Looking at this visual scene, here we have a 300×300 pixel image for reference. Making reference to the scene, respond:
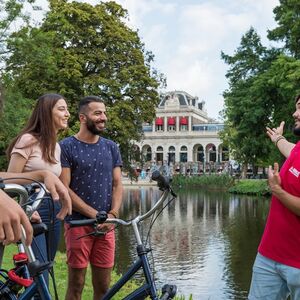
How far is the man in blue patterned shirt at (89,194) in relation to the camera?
400cm

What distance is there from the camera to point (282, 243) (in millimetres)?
3271

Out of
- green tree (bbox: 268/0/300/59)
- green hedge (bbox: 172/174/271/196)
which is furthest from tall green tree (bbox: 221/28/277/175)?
green hedge (bbox: 172/174/271/196)

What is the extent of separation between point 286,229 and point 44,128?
1831 mm

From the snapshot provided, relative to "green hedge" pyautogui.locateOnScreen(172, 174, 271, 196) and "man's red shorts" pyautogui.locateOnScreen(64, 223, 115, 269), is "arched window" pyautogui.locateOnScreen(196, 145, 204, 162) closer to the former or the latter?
"green hedge" pyautogui.locateOnScreen(172, 174, 271, 196)

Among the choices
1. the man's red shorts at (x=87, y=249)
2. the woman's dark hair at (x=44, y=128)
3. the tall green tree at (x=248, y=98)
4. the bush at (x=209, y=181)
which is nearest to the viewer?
the woman's dark hair at (x=44, y=128)

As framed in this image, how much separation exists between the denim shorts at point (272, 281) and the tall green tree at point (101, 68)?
1951cm

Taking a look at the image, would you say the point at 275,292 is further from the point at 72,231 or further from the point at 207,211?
the point at 207,211

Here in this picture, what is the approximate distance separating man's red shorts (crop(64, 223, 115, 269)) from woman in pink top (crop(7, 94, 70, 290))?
18.1 inches

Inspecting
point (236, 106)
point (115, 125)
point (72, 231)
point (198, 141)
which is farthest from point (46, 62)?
A: point (198, 141)

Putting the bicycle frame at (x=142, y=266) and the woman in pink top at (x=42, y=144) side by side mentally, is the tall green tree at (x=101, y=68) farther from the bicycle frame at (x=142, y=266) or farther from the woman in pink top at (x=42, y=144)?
the bicycle frame at (x=142, y=266)

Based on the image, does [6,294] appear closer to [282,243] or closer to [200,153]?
[282,243]

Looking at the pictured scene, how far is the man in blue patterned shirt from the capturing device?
400 centimetres

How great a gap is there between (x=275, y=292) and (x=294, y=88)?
61.3 feet

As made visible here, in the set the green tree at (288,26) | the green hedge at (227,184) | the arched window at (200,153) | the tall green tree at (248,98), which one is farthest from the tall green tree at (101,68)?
the arched window at (200,153)
